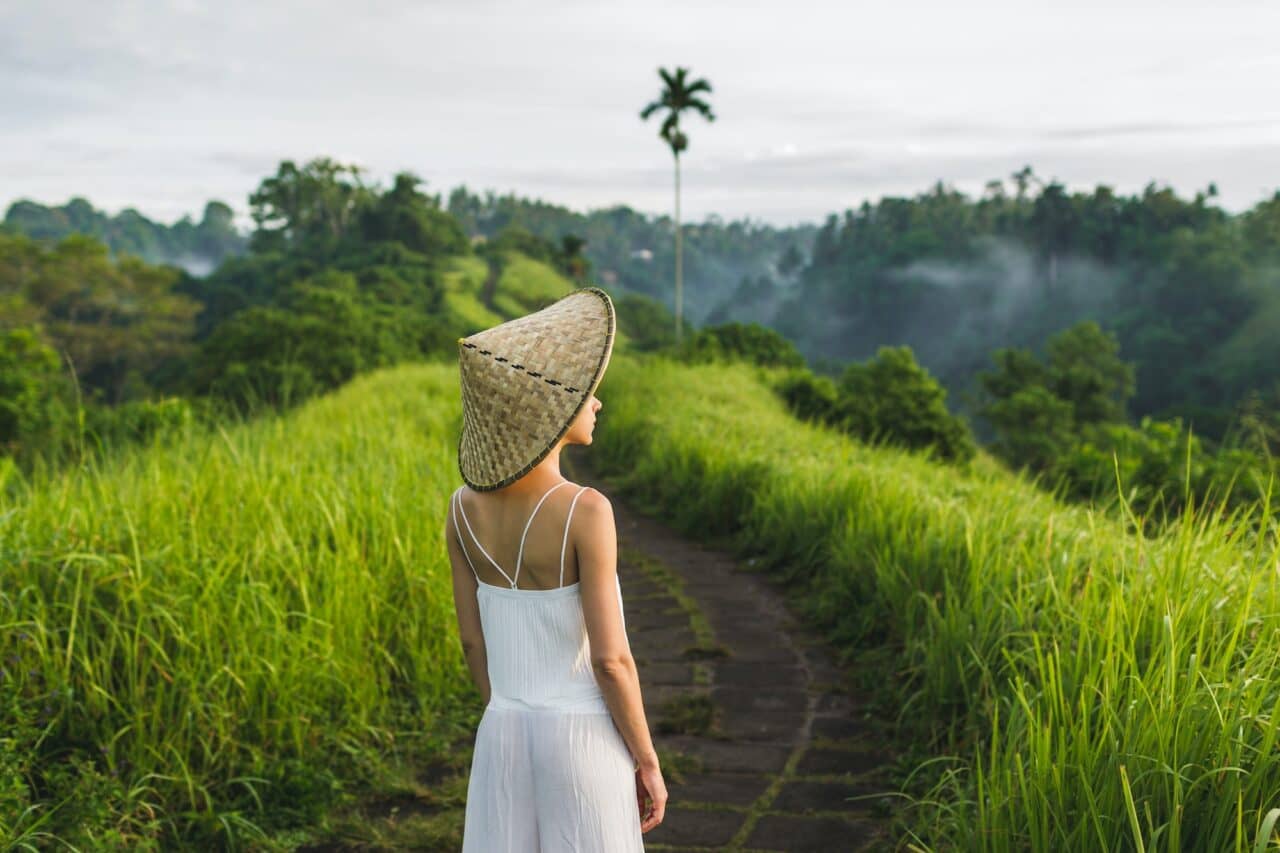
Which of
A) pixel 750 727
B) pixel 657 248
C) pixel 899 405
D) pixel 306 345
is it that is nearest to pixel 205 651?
pixel 750 727

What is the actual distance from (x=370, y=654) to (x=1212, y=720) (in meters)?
2.82

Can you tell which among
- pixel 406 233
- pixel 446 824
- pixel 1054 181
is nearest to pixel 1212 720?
pixel 446 824

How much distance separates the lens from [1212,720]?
85.8 inches

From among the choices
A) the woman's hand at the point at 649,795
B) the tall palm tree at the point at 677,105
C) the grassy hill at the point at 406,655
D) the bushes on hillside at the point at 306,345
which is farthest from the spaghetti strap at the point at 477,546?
the tall palm tree at the point at 677,105

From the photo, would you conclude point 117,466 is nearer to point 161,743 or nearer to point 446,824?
point 161,743

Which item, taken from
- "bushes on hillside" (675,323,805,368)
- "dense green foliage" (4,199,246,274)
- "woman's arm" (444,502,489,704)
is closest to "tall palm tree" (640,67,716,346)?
"bushes on hillside" (675,323,805,368)

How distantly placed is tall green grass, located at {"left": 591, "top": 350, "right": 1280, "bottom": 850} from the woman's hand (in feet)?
2.65

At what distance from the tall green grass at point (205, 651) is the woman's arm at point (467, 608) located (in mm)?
1189

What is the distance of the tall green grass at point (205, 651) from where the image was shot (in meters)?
2.95

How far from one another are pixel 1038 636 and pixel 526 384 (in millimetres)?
2182

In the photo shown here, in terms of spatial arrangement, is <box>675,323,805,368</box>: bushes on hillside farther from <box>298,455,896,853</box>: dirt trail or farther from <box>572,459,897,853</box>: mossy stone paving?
<box>298,455,896,853</box>: dirt trail

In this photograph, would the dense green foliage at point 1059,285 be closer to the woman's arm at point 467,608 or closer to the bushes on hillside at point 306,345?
the bushes on hillside at point 306,345

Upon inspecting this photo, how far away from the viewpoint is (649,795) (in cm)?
203

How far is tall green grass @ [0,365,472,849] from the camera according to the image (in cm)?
295
